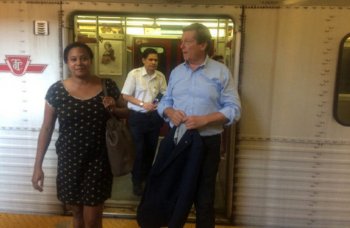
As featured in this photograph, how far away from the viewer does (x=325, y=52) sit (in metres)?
3.28

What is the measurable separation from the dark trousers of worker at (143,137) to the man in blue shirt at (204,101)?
1678 mm

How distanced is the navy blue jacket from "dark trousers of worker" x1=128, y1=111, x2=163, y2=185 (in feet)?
5.35

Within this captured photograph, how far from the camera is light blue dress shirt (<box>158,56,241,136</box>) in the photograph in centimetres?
250

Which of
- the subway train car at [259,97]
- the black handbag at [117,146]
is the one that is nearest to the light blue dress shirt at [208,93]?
the black handbag at [117,146]

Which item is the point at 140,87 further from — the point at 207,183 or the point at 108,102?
the point at 207,183

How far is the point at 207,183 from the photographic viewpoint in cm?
261

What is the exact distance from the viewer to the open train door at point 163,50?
675cm

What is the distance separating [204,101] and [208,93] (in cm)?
6

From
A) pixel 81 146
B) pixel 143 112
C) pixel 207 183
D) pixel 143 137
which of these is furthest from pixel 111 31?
pixel 207 183

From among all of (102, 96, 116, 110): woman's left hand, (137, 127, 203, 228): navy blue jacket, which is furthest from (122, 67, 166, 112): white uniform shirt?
(102, 96, 116, 110): woman's left hand

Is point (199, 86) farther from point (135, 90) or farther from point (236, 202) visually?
point (135, 90)

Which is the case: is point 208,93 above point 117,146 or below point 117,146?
above

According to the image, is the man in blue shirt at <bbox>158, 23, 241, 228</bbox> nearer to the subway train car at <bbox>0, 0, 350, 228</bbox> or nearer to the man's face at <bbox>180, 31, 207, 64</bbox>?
the man's face at <bbox>180, 31, 207, 64</bbox>

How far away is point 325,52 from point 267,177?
50.7 inches
